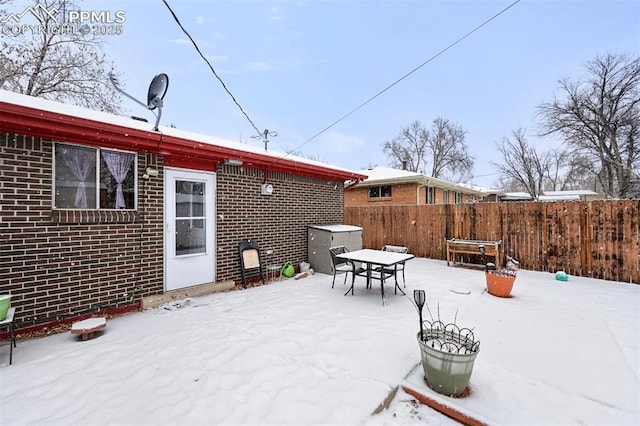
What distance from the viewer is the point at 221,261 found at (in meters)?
5.54

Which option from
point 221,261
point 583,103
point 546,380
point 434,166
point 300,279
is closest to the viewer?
point 546,380

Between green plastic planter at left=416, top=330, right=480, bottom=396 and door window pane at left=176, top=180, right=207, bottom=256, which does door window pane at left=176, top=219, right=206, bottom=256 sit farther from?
green plastic planter at left=416, top=330, right=480, bottom=396

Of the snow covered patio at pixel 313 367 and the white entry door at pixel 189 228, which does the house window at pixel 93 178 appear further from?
the snow covered patio at pixel 313 367

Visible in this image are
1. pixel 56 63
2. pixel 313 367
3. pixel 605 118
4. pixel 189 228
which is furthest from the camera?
pixel 605 118

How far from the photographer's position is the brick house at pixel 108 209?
3367 millimetres

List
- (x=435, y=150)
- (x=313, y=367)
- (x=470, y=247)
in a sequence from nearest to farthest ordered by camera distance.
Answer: (x=313, y=367) < (x=470, y=247) < (x=435, y=150)

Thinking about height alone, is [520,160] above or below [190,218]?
above

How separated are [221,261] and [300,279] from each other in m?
1.92

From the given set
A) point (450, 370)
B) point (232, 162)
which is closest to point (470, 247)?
point (450, 370)

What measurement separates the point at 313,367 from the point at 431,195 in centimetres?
1386

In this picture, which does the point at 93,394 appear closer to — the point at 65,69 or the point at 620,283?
the point at 620,283

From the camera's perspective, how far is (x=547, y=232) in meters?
6.94

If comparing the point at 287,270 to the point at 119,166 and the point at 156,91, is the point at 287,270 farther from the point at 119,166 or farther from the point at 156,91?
the point at 156,91

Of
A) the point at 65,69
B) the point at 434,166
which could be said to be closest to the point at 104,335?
the point at 65,69
